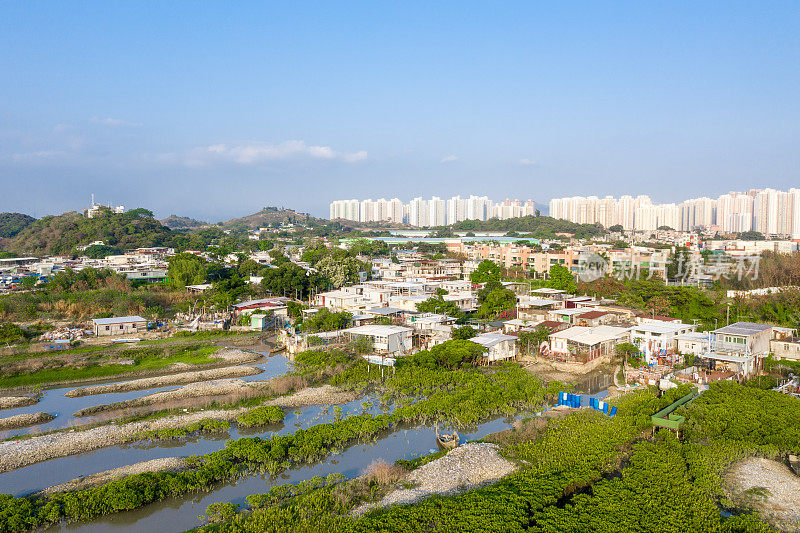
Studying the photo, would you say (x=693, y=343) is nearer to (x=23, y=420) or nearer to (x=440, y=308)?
(x=440, y=308)

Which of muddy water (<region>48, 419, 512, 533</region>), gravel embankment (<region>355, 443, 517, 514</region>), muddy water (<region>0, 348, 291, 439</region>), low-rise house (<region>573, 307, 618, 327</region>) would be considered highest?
low-rise house (<region>573, 307, 618, 327</region>)

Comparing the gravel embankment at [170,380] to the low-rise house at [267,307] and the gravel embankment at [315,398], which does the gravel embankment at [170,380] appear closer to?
the gravel embankment at [315,398]

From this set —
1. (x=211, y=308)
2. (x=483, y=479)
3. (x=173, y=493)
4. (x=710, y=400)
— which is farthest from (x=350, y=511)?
(x=211, y=308)

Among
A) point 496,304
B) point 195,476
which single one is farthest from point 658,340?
point 195,476

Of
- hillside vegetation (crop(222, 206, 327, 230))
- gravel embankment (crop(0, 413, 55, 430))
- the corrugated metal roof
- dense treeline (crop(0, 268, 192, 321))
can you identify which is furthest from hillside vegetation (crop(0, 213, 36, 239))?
gravel embankment (crop(0, 413, 55, 430))

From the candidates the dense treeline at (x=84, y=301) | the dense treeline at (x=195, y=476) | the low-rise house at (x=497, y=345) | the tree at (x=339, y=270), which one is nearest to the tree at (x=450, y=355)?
the low-rise house at (x=497, y=345)

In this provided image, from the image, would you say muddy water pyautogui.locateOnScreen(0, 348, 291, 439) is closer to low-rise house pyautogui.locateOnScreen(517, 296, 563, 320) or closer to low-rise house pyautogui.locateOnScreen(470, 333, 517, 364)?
low-rise house pyautogui.locateOnScreen(470, 333, 517, 364)

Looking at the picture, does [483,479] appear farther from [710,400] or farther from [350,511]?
[710,400]

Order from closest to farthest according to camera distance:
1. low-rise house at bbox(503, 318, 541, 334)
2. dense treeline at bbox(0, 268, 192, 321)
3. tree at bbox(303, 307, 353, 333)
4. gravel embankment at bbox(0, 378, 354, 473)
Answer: gravel embankment at bbox(0, 378, 354, 473) < low-rise house at bbox(503, 318, 541, 334) < tree at bbox(303, 307, 353, 333) < dense treeline at bbox(0, 268, 192, 321)
